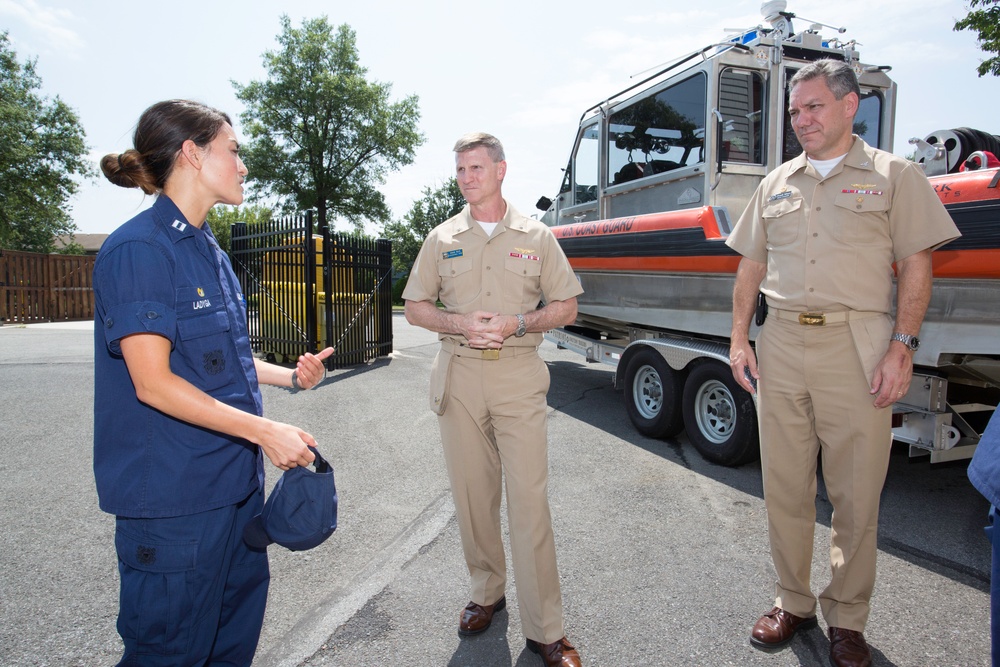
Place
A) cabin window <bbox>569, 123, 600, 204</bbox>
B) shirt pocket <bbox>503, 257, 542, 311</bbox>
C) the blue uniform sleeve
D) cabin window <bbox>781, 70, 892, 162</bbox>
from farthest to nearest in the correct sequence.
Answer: cabin window <bbox>569, 123, 600, 204</bbox>
cabin window <bbox>781, 70, 892, 162</bbox>
shirt pocket <bbox>503, 257, 542, 311</bbox>
the blue uniform sleeve

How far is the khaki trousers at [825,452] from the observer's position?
8.39ft

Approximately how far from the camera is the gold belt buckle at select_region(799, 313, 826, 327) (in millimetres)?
2600

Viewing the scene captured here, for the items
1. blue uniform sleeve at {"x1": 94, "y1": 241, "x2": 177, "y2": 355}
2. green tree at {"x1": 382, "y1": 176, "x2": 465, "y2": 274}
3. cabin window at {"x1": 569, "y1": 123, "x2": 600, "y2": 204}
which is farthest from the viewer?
green tree at {"x1": 382, "y1": 176, "x2": 465, "y2": 274}

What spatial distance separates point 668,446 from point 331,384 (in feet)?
14.1

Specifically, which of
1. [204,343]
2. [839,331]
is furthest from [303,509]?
[839,331]

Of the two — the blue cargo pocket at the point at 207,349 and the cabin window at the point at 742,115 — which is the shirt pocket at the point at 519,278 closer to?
the blue cargo pocket at the point at 207,349

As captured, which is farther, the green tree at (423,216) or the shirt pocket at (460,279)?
the green tree at (423,216)

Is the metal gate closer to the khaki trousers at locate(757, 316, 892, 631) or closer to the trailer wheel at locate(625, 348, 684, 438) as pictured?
the trailer wheel at locate(625, 348, 684, 438)

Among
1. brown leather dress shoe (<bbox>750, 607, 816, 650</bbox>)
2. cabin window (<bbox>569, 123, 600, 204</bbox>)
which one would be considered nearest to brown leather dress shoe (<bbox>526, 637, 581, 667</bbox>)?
brown leather dress shoe (<bbox>750, 607, 816, 650</bbox>)

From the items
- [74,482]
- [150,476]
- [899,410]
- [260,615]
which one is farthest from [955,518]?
[74,482]

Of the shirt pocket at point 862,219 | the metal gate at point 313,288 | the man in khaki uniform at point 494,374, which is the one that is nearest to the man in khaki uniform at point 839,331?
the shirt pocket at point 862,219

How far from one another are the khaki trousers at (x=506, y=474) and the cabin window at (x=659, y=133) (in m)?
3.62

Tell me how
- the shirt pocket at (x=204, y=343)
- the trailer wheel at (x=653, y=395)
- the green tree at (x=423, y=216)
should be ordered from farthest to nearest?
the green tree at (x=423, y=216)
the trailer wheel at (x=653, y=395)
the shirt pocket at (x=204, y=343)

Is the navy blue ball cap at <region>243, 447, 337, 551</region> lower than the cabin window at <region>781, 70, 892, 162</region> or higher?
lower
